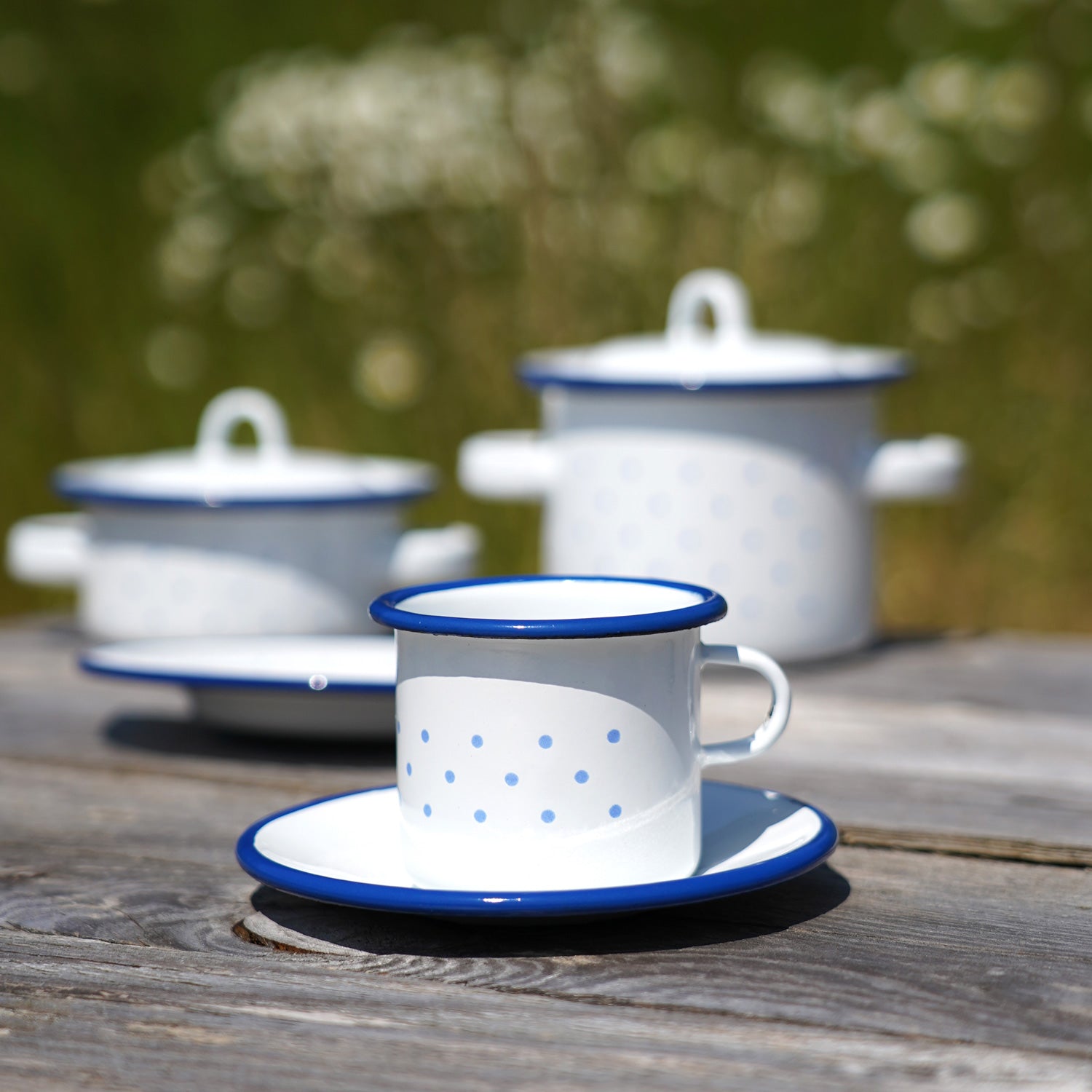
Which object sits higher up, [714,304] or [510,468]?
[714,304]

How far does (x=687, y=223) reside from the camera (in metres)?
2.27

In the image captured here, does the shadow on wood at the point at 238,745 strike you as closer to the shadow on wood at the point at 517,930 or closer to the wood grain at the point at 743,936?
the wood grain at the point at 743,936

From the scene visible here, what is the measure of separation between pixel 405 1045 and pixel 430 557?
71 cm

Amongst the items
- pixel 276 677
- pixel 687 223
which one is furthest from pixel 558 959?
pixel 687 223

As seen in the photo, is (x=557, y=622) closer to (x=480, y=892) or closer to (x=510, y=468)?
(x=480, y=892)

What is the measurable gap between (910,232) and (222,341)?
1076 millimetres

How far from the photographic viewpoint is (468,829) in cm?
68

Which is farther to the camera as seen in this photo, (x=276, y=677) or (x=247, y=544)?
(x=247, y=544)

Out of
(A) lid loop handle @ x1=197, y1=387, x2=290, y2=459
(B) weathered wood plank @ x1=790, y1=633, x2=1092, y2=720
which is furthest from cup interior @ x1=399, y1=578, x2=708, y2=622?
(A) lid loop handle @ x1=197, y1=387, x2=290, y2=459

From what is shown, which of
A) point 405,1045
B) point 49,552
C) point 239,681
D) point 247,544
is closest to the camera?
point 405,1045

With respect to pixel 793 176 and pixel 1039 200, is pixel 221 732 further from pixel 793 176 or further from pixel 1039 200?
pixel 1039 200

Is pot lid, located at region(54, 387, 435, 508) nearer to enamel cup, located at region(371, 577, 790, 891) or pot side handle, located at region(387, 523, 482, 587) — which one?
pot side handle, located at region(387, 523, 482, 587)

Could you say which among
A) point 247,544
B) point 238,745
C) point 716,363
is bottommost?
point 238,745

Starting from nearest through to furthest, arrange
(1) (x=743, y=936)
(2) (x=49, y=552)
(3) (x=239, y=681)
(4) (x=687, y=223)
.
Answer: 1. (1) (x=743, y=936)
2. (3) (x=239, y=681)
3. (2) (x=49, y=552)
4. (4) (x=687, y=223)
